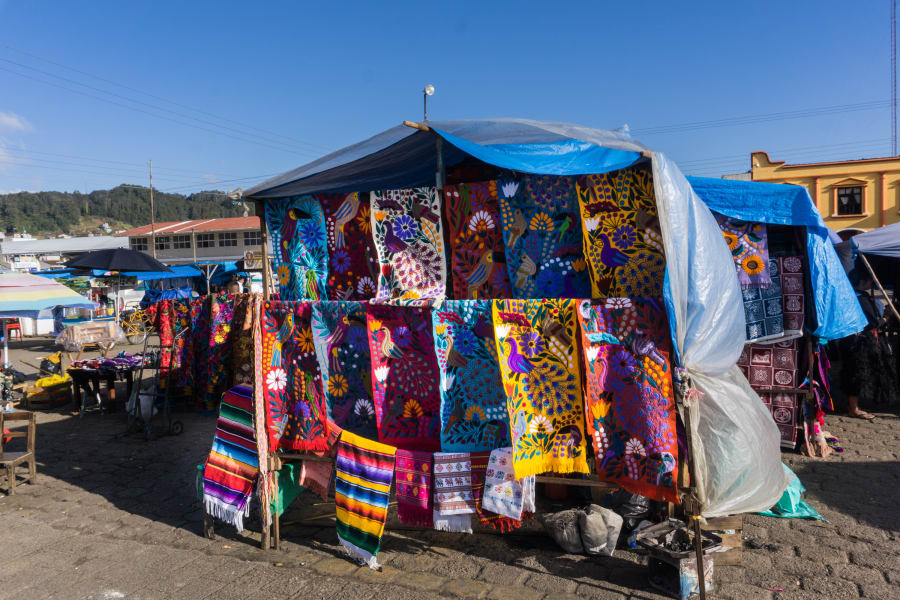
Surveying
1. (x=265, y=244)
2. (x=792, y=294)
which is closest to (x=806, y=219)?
(x=792, y=294)

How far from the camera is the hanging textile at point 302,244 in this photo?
4473mm

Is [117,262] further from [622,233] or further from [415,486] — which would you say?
[622,233]

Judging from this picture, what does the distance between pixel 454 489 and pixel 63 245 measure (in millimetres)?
52503

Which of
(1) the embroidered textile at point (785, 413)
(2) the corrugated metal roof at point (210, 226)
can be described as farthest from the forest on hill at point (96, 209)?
(1) the embroidered textile at point (785, 413)

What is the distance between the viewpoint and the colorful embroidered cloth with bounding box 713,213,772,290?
5.70m

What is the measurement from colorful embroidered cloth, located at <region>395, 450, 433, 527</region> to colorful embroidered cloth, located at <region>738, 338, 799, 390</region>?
152 inches

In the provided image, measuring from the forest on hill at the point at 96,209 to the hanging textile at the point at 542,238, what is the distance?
84.3 meters

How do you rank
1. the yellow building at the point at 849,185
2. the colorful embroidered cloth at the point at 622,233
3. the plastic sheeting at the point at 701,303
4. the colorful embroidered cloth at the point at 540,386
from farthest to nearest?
the yellow building at the point at 849,185 < the colorful embroidered cloth at the point at 540,386 < the colorful embroidered cloth at the point at 622,233 < the plastic sheeting at the point at 701,303

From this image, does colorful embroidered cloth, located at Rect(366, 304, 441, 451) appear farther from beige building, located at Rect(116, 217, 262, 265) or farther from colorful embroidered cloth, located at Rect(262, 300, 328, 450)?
beige building, located at Rect(116, 217, 262, 265)

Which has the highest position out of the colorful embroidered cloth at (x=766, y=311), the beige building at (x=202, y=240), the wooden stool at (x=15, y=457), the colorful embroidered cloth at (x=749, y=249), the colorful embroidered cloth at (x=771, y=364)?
the beige building at (x=202, y=240)

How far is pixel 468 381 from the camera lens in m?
3.91

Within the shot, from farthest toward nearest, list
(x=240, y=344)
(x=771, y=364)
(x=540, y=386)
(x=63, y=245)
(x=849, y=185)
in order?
1. (x=63, y=245)
2. (x=849, y=185)
3. (x=240, y=344)
4. (x=771, y=364)
5. (x=540, y=386)

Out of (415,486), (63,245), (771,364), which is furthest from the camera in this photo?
(63,245)

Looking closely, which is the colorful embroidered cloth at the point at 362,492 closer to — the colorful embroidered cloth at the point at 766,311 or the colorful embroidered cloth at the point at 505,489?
the colorful embroidered cloth at the point at 505,489
